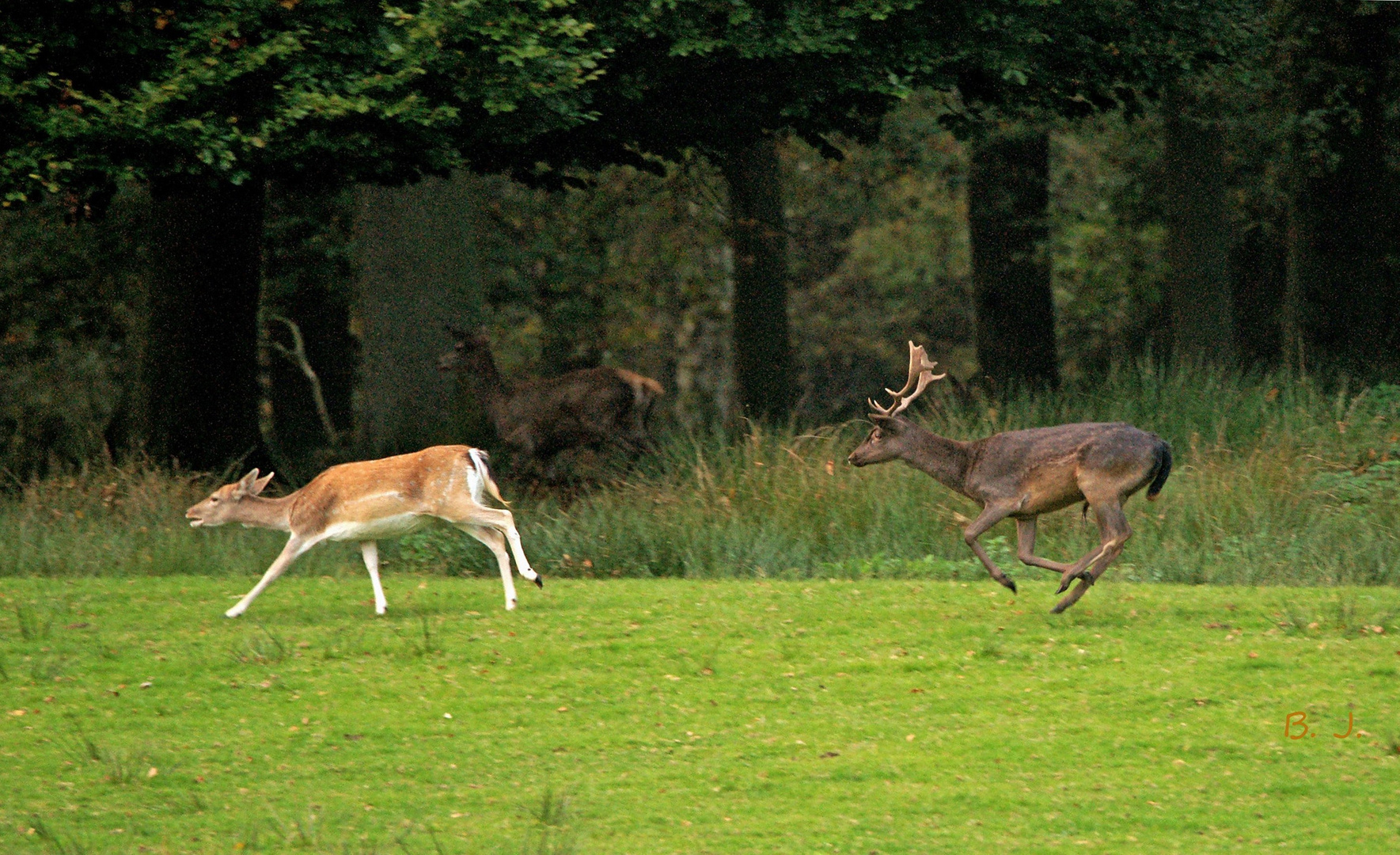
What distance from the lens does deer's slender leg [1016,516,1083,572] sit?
1002 cm

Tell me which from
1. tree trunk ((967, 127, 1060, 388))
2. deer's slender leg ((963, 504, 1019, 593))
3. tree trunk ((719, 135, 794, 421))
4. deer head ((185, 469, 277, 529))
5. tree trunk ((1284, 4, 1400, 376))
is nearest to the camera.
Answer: deer's slender leg ((963, 504, 1019, 593))

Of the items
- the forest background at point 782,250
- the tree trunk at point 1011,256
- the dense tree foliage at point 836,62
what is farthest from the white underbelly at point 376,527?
the tree trunk at point 1011,256

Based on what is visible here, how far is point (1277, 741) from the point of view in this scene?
805cm

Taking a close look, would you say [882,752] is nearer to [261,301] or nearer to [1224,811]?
[1224,811]

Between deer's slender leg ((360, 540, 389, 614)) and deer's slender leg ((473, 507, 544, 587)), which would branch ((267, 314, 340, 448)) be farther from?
deer's slender leg ((473, 507, 544, 587))

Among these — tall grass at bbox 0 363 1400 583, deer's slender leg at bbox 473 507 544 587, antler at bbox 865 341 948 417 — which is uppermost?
antler at bbox 865 341 948 417

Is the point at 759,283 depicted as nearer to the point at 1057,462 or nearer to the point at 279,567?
the point at 279,567

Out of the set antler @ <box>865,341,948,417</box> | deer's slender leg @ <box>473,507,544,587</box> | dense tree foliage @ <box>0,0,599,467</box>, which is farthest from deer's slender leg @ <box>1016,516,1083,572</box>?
dense tree foliage @ <box>0,0,599,467</box>

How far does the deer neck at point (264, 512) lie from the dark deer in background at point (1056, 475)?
12.9 ft

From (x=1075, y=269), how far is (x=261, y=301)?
46.9 feet

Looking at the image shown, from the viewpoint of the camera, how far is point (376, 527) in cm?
1066

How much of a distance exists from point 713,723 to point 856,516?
5499mm

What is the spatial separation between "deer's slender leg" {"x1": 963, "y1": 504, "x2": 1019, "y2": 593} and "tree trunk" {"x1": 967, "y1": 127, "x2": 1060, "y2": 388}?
11804mm

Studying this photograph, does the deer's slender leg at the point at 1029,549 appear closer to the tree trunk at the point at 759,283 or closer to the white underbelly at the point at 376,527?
the white underbelly at the point at 376,527
